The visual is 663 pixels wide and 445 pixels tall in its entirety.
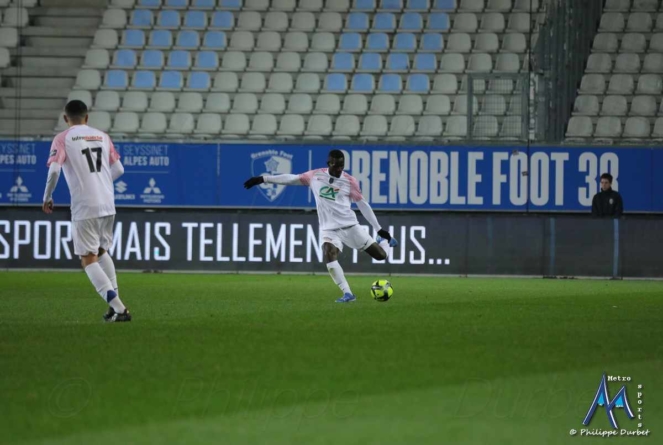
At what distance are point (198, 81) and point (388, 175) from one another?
6.20 metres

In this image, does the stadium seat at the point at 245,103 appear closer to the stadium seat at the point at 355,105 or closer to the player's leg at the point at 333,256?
the stadium seat at the point at 355,105

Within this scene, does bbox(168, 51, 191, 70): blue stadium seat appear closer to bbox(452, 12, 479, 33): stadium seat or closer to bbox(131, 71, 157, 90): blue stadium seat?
bbox(131, 71, 157, 90): blue stadium seat

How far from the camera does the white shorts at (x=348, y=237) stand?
52.1ft

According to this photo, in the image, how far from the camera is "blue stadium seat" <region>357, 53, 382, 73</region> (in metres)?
27.8

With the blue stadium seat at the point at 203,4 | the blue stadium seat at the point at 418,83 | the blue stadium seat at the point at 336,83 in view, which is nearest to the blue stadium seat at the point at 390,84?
the blue stadium seat at the point at 418,83

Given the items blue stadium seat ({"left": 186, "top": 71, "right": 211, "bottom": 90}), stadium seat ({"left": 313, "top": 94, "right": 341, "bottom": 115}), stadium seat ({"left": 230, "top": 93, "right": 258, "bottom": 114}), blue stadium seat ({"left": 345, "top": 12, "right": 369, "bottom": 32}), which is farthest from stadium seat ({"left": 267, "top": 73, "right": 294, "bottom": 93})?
blue stadium seat ({"left": 345, "top": 12, "right": 369, "bottom": 32})

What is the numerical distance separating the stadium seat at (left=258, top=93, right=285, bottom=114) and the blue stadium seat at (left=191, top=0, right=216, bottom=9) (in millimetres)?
3732

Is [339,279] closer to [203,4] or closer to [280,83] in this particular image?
[280,83]

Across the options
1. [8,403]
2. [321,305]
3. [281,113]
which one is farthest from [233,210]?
[8,403]

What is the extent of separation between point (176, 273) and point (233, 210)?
1.85m

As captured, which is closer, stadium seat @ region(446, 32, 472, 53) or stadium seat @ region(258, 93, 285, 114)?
stadium seat @ region(258, 93, 285, 114)

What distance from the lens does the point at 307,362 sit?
8.15 m

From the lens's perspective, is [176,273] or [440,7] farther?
[440,7]

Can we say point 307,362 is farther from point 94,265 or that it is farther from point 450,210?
point 450,210
